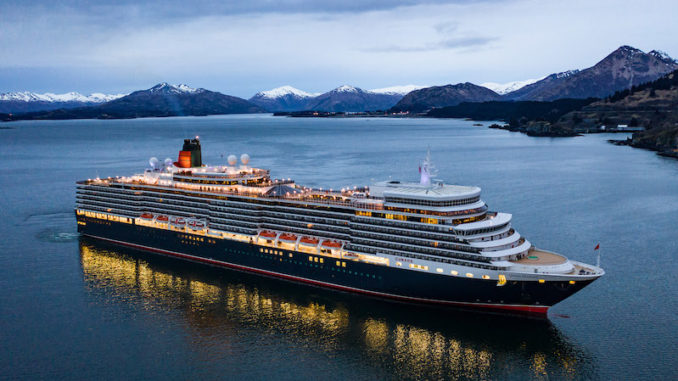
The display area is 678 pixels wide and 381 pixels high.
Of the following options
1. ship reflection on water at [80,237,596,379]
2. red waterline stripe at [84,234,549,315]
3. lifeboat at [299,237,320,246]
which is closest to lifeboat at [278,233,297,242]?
lifeboat at [299,237,320,246]

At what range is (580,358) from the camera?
30.0 m

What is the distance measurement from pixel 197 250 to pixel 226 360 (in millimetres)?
17533

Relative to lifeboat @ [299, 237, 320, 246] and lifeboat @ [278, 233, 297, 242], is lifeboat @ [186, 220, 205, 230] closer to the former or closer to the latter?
lifeboat @ [278, 233, 297, 242]

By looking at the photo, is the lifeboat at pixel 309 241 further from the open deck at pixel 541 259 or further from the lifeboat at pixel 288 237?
the open deck at pixel 541 259

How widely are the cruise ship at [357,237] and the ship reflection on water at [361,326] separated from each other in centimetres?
135

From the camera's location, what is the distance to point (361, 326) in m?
33.7

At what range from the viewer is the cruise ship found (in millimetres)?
33750

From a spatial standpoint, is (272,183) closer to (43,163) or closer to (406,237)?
(406,237)

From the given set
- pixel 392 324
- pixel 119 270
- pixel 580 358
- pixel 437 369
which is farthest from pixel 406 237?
pixel 119 270

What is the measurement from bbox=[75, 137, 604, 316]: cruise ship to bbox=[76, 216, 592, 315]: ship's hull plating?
8cm

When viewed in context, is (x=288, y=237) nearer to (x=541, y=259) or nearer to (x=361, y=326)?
(x=361, y=326)

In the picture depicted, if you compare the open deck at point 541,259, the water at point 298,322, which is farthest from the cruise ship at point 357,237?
the water at point 298,322

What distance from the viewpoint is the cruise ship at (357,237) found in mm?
33750

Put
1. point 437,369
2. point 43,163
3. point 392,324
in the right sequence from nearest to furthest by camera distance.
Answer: point 437,369 < point 392,324 < point 43,163
